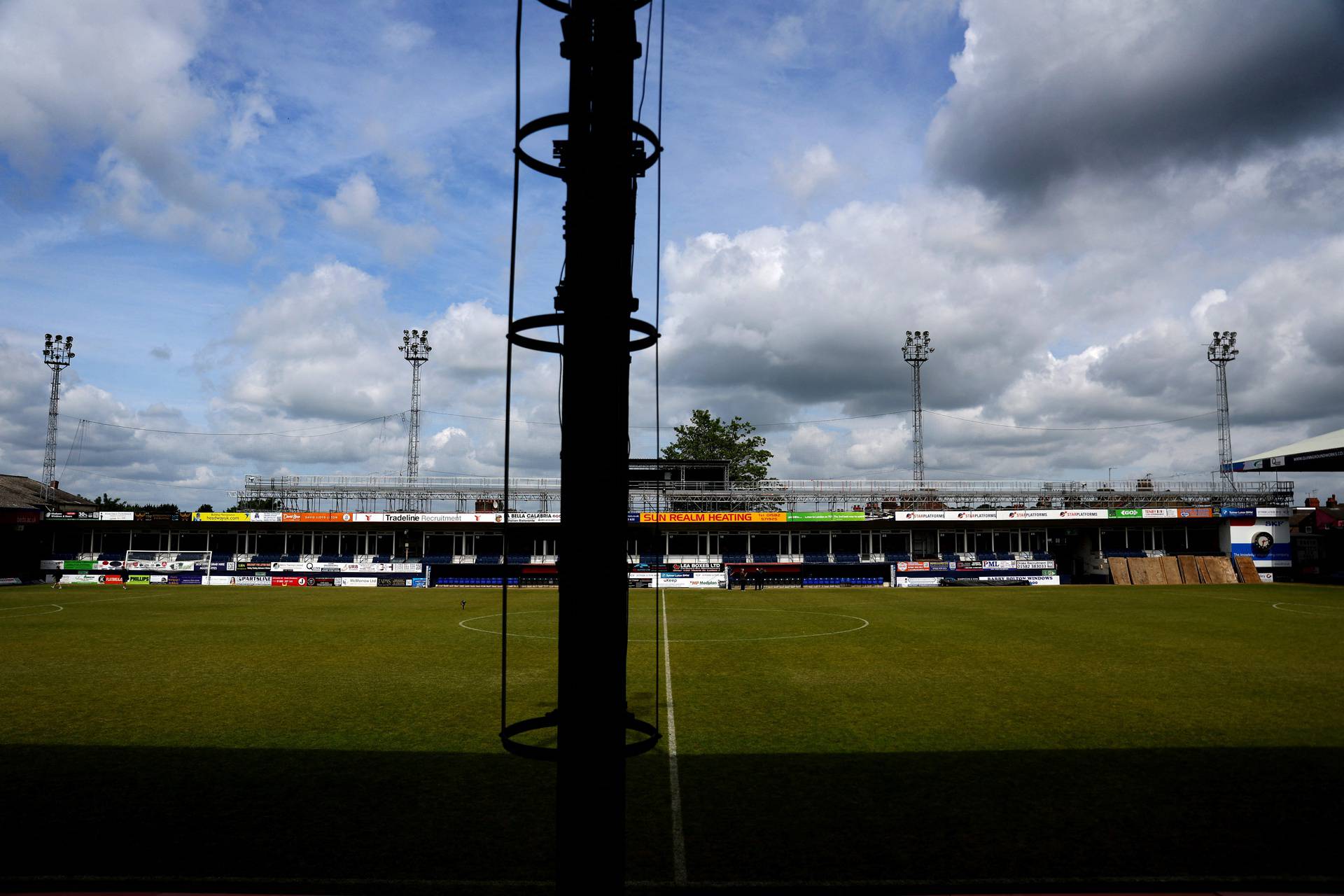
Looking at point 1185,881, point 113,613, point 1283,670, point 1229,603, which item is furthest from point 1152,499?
point 113,613

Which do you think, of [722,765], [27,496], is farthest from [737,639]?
[27,496]

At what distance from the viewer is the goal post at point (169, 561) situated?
60969 mm

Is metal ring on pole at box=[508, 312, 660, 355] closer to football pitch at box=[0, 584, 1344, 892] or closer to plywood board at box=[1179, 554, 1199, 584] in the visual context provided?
football pitch at box=[0, 584, 1344, 892]

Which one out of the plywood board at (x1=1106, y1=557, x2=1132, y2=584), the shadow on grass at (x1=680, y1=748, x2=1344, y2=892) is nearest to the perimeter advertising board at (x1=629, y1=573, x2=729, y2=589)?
the plywood board at (x1=1106, y1=557, x2=1132, y2=584)

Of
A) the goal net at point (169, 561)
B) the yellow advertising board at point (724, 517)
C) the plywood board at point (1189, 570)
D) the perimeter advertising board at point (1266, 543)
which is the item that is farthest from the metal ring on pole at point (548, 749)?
the perimeter advertising board at point (1266, 543)

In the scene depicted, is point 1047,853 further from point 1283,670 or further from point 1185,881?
point 1283,670

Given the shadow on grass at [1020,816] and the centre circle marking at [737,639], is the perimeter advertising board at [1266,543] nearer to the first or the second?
the centre circle marking at [737,639]

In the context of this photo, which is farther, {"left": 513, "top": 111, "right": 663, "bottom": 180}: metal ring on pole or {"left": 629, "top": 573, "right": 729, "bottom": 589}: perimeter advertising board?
{"left": 629, "top": 573, "right": 729, "bottom": 589}: perimeter advertising board

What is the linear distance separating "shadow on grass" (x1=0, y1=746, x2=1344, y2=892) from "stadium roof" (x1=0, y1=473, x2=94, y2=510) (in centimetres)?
6237

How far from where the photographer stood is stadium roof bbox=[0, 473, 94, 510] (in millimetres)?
63134

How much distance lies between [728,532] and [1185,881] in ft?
189

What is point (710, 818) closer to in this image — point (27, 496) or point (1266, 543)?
point (1266, 543)

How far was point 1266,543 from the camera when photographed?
196 feet

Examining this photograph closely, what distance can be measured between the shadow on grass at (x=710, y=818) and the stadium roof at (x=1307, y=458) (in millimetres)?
43780
